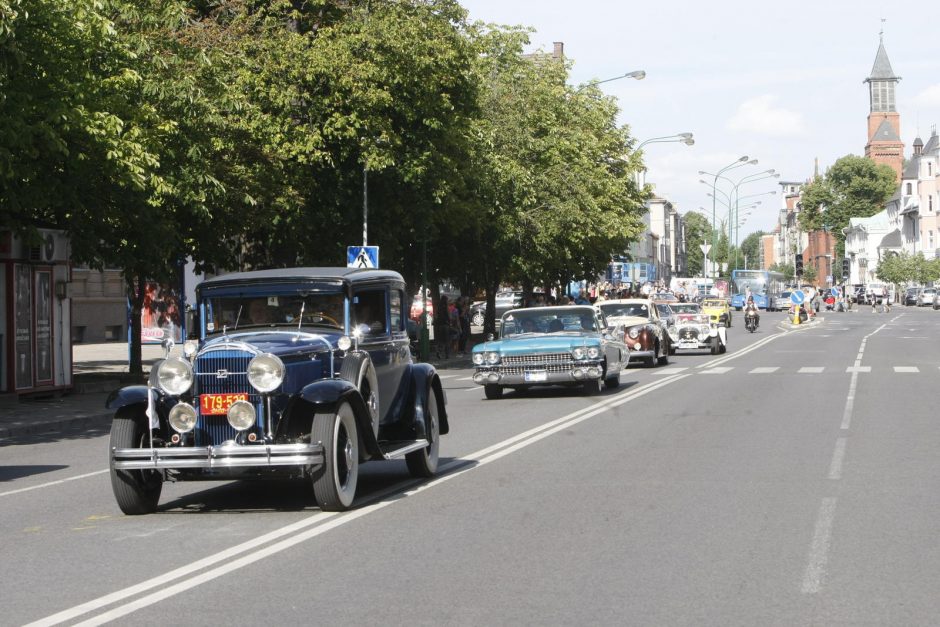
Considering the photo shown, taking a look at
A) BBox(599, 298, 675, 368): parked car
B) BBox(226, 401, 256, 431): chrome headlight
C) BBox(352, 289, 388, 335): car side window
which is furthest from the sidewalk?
BBox(599, 298, 675, 368): parked car

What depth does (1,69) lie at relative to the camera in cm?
1783

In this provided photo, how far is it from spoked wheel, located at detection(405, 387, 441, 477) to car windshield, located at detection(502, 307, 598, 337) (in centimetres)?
1139

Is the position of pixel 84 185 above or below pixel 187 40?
below

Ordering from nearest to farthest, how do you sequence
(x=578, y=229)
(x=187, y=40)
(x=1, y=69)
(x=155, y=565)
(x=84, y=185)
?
(x=155, y=565)
(x=1, y=69)
(x=84, y=185)
(x=187, y=40)
(x=578, y=229)

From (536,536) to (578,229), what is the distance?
41985 millimetres

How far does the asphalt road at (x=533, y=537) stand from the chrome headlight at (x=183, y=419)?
696 millimetres

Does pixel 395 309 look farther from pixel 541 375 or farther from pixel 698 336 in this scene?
pixel 698 336

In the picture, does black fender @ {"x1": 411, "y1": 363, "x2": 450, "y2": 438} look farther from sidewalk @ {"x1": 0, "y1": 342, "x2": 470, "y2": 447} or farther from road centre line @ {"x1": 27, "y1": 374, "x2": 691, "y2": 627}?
sidewalk @ {"x1": 0, "y1": 342, "x2": 470, "y2": 447}

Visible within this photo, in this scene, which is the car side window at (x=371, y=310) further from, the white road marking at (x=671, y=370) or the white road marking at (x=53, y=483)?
the white road marking at (x=671, y=370)

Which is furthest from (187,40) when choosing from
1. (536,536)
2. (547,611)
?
(547,611)

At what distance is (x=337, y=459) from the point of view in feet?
33.5

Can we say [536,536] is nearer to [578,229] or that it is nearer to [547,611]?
[547,611]

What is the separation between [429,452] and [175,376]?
3089mm

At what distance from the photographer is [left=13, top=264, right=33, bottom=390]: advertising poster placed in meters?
23.7
